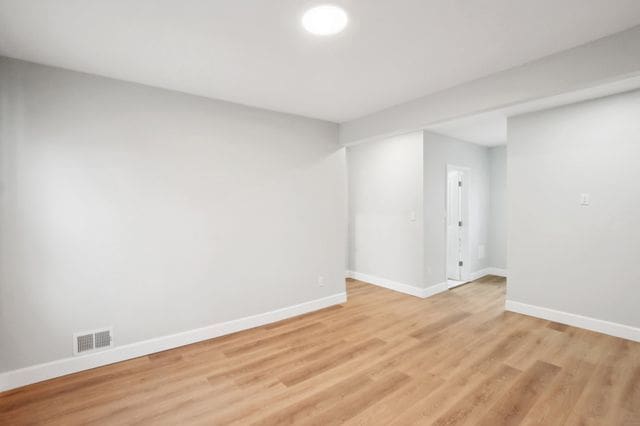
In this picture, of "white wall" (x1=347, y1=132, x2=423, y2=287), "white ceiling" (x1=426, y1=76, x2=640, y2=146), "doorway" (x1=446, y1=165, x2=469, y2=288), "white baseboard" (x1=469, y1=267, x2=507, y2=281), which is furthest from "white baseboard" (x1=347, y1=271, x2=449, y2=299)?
"white ceiling" (x1=426, y1=76, x2=640, y2=146)

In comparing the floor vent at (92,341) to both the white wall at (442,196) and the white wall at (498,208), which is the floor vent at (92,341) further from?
the white wall at (498,208)

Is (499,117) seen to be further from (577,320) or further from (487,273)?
(487,273)

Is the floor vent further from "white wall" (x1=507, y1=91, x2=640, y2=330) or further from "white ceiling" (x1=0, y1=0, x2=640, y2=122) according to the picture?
"white wall" (x1=507, y1=91, x2=640, y2=330)

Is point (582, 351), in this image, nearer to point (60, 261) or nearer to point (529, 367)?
point (529, 367)

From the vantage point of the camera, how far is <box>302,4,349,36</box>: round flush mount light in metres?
1.79

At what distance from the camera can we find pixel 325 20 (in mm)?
1891

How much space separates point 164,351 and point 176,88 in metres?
2.61

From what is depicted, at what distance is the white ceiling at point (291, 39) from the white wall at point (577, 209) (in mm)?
1732

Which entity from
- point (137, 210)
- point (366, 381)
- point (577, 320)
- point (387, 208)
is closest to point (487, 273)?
point (577, 320)

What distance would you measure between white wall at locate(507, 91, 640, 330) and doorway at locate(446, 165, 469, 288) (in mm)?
1558

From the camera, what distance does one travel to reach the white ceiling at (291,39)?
1.78 m

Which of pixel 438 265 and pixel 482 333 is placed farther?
pixel 438 265

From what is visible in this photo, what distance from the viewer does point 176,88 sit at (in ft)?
9.75

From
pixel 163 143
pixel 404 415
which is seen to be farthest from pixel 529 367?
pixel 163 143
